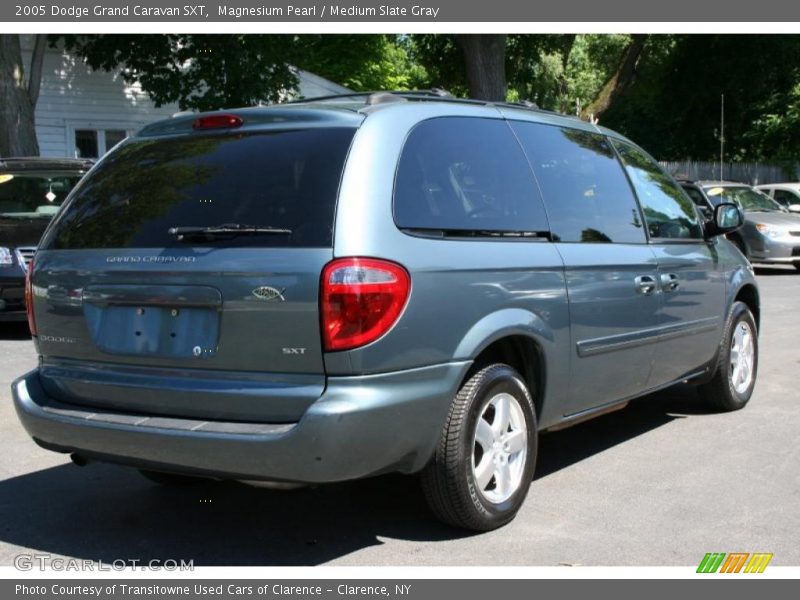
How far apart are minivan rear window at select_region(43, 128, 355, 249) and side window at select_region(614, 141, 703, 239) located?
2.37 meters

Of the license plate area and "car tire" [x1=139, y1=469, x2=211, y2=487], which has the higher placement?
the license plate area

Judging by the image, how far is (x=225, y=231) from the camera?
3.99 meters

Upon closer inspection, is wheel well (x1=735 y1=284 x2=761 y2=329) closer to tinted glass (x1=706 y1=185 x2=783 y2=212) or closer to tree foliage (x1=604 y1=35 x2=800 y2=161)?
tinted glass (x1=706 y1=185 x2=783 y2=212)

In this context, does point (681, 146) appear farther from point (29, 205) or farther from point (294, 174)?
point (294, 174)

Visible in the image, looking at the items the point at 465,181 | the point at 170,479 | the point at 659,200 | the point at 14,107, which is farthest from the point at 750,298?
the point at 14,107

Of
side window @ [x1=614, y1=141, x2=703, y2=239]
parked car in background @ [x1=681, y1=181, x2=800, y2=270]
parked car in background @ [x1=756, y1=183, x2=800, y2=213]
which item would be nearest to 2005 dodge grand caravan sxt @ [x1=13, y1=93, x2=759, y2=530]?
side window @ [x1=614, y1=141, x2=703, y2=239]

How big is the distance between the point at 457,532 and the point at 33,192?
8430 mm

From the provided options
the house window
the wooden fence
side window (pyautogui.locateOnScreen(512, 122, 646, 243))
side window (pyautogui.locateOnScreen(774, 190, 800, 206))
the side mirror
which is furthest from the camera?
the wooden fence

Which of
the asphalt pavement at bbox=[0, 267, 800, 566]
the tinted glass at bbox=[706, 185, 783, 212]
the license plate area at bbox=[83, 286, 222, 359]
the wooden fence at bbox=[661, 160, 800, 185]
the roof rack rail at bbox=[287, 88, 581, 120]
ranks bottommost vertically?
the wooden fence at bbox=[661, 160, 800, 185]

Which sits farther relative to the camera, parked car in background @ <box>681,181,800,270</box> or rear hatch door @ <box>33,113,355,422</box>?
parked car in background @ <box>681,181,800,270</box>

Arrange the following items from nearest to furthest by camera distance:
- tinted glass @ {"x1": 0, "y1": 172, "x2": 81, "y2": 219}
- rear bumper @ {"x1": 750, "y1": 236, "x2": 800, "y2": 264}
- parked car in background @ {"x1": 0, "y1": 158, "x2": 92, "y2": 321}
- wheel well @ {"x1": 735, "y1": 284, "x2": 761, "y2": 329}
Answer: wheel well @ {"x1": 735, "y1": 284, "x2": 761, "y2": 329} < parked car in background @ {"x1": 0, "y1": 158, "x2": 92, "y2": 321} < tinted glass @ {"x1": 0, "y1": 172, "x2": 81, "y2": 219} < rear bumper @ {"x1": 750, "y1": 236, "x2": 800, "y2": 264}

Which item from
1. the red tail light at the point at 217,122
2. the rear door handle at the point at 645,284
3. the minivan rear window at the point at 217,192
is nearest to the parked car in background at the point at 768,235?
the rear door handle at the point at 645,284

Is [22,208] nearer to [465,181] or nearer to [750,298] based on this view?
[750,298]

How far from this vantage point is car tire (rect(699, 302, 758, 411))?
261 inches
